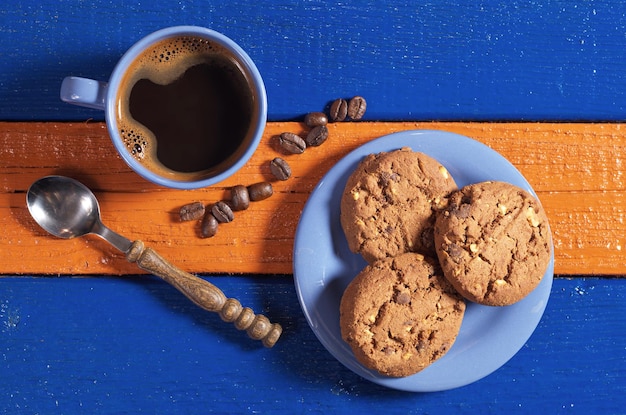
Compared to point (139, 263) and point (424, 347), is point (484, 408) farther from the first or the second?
point (139, 263)

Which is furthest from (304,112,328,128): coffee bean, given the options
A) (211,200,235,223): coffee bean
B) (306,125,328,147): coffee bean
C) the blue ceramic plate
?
(211,200,235,223): coffee bean

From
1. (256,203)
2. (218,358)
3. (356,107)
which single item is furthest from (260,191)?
(218,358)

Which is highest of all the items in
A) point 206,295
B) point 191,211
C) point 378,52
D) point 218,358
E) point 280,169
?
point 378,52

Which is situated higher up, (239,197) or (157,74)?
(157,74)

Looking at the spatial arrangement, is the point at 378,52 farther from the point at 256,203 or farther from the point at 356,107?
the point at 256,203

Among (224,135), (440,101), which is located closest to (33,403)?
(224,135)

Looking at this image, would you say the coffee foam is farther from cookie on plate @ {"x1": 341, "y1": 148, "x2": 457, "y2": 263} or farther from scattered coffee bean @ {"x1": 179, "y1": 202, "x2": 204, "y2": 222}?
cookie on plate @ {"x1": 341, "y1": 148, "x2": 457, "y2": 263}

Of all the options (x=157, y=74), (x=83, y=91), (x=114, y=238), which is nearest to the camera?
(x=83, y=91)

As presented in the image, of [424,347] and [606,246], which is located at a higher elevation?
[606,246]
